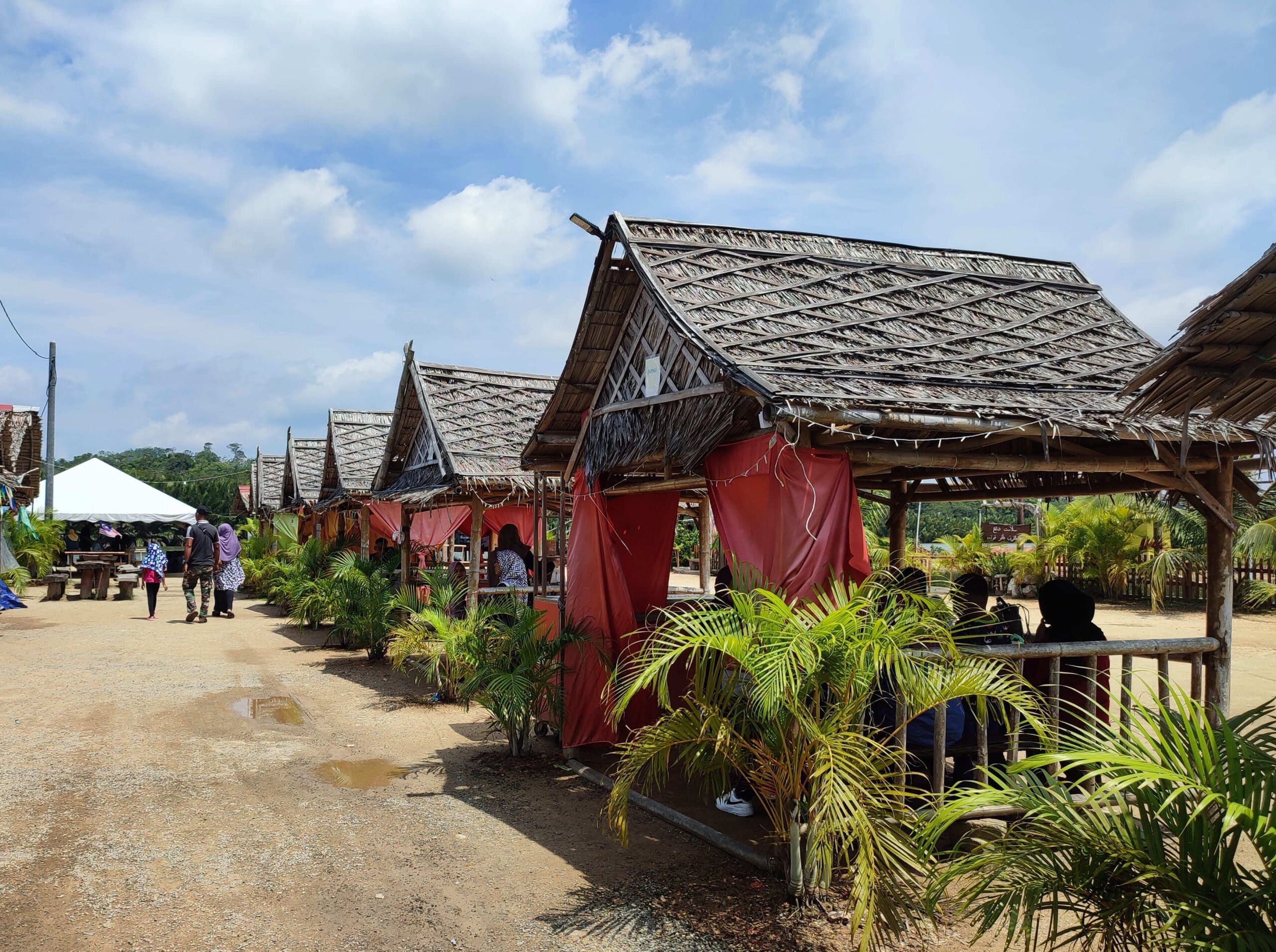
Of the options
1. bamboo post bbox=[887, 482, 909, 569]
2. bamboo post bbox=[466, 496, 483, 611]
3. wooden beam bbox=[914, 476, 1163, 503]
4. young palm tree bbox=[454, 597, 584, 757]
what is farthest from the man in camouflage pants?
wooden beam bbox=[914, 476, 1163, 503]

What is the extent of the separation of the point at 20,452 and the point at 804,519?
674 inches

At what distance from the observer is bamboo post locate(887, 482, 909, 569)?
9258 millimetres

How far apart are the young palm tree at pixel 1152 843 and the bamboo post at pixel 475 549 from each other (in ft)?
28.2

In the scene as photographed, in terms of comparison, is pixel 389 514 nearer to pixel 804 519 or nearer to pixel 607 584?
pixel 607 584

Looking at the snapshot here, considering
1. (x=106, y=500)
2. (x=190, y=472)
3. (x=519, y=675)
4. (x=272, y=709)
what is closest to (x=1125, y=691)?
(x=519, y=675)

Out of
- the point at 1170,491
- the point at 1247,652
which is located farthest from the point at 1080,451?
the point at 1247,652

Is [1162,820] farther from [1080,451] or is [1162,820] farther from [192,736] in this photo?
[192,736]

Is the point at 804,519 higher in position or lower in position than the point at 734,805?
higher

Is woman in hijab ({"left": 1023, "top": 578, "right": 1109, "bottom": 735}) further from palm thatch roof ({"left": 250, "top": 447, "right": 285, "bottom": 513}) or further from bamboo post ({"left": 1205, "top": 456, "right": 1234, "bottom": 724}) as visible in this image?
palm thatch roof ({"left": 250, "top": 447, "right": 285, "bottom": 513})

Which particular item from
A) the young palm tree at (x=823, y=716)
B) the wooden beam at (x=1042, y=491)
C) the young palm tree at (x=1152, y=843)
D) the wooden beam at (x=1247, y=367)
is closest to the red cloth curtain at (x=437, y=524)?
the wooden beam at (x=1042, y=491)

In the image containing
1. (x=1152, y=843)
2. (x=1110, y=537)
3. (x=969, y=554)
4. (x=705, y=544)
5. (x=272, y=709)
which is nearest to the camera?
(x=1152, y=843)

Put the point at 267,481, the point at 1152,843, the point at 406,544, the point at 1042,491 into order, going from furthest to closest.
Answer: the point at 267,481 → the point at 406,544 → the point at 1042,491 → the point at 1152,843

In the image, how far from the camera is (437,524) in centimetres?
1416

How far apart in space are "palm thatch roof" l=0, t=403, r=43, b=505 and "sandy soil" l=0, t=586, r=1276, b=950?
21.4 ft
